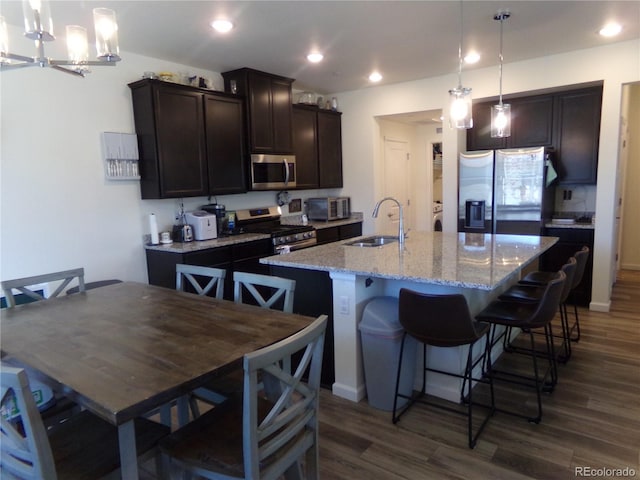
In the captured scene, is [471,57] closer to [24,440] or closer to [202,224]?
[202,224]

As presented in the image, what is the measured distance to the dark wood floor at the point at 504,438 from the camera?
2.04 meters

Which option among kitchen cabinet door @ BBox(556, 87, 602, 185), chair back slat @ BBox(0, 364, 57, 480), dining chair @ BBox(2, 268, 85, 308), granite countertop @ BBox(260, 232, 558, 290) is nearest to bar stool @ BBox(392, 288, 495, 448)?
granite countertop @ BBox(260, 232, 558, 290)

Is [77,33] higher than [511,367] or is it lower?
higher

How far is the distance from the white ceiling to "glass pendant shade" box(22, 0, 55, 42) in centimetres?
131

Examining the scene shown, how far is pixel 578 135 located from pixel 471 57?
4.90 ft

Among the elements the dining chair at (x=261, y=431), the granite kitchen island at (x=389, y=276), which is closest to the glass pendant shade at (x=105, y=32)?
the dining chair at (x=261, y=431)

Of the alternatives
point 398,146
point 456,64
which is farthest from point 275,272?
point 398,146

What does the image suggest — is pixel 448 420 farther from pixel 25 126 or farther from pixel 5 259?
pixel 25 126

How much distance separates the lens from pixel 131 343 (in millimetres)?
1648

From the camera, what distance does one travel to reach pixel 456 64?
14.6ft

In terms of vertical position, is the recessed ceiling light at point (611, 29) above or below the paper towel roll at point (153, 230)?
above

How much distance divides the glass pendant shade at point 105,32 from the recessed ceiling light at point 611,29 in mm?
3772

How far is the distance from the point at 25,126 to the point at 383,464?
3338 mm

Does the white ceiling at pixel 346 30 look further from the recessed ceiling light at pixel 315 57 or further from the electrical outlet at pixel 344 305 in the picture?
the electrical outlet at pixel 344 305
